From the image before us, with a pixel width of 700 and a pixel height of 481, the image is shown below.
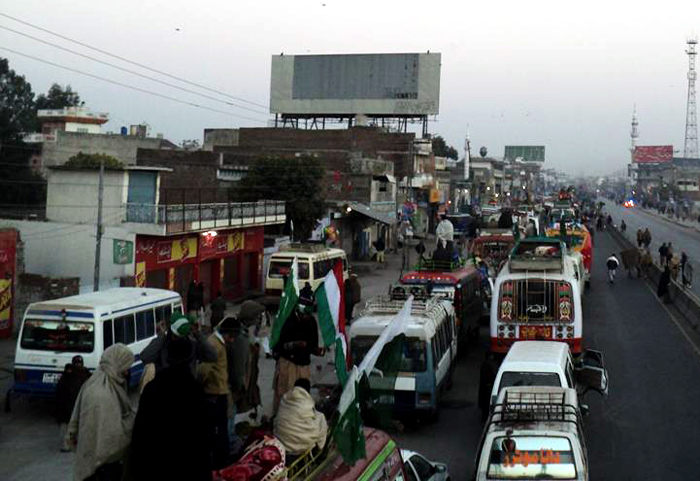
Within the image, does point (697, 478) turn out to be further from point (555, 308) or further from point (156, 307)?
point (156, 307)

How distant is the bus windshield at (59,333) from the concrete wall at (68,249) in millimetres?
10355

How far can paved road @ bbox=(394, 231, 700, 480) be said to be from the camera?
42.6ft

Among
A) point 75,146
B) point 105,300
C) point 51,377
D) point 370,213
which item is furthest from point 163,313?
point 75,146

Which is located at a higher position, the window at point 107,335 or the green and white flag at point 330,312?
the green and white flag at point 330,312

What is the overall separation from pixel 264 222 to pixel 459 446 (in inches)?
828

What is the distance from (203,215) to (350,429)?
22216 mm

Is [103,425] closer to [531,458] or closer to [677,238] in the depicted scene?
[531,458]

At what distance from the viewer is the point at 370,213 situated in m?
48.8

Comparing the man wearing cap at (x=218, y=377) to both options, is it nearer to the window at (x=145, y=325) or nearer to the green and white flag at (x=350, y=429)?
the green and white flag at (x=350, y=429)

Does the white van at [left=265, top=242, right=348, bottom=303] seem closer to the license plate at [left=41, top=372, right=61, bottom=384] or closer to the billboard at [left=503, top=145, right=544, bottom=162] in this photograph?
the license plate at [left=41, top=372, right=61, bottom=384]

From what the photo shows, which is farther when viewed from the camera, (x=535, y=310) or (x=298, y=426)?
(x=535, y=310)

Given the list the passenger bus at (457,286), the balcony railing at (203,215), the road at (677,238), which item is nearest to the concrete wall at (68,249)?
the balcony railing at (203,215)

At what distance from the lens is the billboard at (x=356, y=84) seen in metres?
70.4

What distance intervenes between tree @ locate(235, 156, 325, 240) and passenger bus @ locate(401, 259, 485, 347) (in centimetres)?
1905
